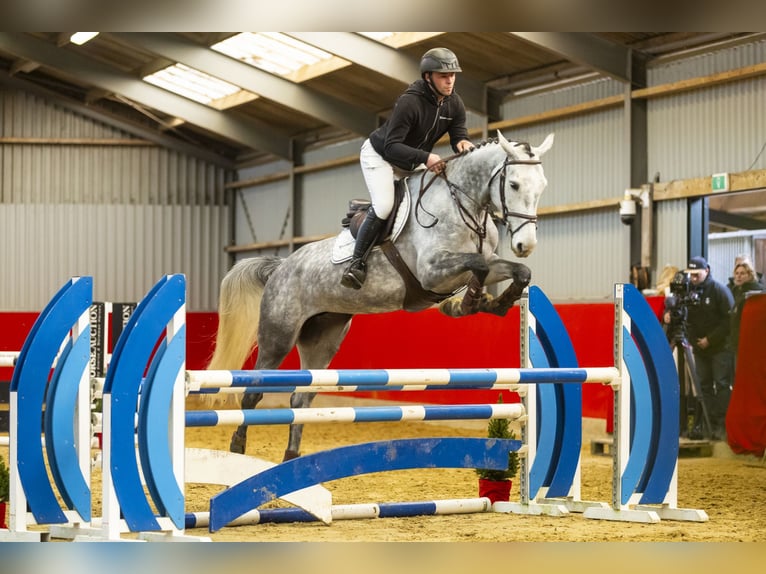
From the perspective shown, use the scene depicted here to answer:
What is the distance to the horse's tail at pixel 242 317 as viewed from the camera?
5.99 meters

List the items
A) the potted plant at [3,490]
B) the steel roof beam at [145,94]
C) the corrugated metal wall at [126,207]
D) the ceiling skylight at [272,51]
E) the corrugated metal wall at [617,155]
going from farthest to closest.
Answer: the corrugated metal wall at [126,207]
the steel roof beam at [145,94]
the ceiling skylight at [272,51]
the corrugated metal wall at [617,155]
the potted plant at [3,490]

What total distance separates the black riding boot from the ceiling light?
992cm

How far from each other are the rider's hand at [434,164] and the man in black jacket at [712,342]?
13.1ft

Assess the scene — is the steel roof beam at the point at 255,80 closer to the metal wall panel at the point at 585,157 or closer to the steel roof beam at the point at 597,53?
the metal wall panel at the point at 585,157

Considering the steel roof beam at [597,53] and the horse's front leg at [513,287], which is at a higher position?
the steel roof beam at [597,53]

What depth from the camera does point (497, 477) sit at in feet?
17.3

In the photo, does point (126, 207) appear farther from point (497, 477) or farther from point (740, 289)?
point (497, 477)

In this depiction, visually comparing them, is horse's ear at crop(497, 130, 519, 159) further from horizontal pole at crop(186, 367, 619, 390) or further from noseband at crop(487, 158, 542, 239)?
horizontal pole at crop(186, 367, 619, 390)

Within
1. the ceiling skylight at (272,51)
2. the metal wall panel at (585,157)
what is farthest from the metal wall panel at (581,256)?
A: the ceiling skylight at (272,51)

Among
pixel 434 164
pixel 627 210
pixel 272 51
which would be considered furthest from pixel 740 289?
pixel 272 51

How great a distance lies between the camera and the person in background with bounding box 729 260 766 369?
8.15m

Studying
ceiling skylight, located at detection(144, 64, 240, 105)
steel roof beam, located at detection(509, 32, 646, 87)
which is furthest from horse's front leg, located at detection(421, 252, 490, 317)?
ceiling skylight, located at detection(144, 64, 240, 105)

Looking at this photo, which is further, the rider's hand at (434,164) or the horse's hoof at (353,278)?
the horse's hoof at (353,278)
